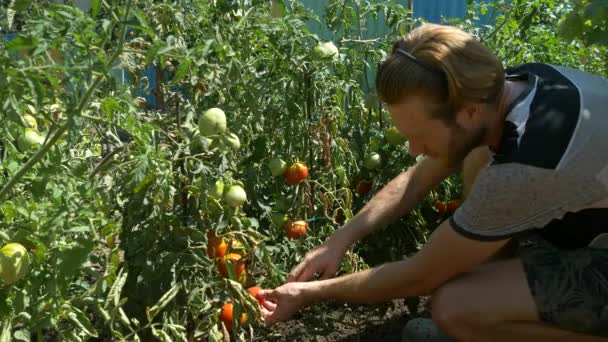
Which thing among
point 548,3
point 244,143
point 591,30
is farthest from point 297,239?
point 548,3

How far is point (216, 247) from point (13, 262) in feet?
2.21

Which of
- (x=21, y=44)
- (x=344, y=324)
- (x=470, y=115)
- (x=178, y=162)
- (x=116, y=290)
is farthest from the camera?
(x=344, y=324)

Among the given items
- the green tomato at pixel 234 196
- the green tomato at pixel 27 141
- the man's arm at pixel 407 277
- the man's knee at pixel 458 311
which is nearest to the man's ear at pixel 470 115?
the man's arm at pixel 407 277

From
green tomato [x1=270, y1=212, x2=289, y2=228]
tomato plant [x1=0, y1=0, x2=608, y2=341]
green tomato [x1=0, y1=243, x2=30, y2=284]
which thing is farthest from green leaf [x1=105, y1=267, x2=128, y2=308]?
green tomato [x1=270, y1=212, x2=289, y2=228]

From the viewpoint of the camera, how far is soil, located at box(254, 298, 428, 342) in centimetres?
287

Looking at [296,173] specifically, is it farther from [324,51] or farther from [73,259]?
[73,259]

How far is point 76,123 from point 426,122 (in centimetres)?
82

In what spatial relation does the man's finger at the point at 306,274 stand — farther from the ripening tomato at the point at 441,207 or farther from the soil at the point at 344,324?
the ripening tomato at the point at 441,207

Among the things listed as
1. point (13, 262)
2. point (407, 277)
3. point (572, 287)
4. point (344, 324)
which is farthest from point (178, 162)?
point (572, 287)

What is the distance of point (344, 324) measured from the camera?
3033 millimetres

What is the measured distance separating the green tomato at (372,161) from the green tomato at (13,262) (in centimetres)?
150

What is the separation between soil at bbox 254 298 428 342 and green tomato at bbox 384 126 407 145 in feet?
1.98

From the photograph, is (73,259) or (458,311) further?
(458,311)

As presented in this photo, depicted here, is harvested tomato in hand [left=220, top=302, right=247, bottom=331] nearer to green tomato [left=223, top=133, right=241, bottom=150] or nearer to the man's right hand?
the man's right hand
